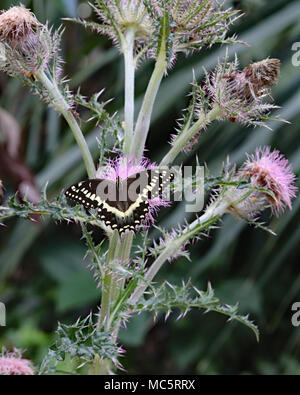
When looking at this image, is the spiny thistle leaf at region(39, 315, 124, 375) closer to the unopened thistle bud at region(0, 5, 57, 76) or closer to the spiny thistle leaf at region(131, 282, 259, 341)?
the spiny thistle leaf at region(131, 282, 259, 341)

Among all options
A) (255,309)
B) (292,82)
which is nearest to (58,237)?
(255,309)

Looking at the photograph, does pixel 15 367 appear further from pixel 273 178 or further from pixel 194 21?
pixel 194 21

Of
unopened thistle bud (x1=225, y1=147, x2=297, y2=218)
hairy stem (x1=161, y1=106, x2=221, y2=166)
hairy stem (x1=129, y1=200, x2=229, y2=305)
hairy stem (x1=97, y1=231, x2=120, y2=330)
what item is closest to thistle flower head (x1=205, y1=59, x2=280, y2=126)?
hairy stem (x1=161, y1=106, x2=221, y2=166)

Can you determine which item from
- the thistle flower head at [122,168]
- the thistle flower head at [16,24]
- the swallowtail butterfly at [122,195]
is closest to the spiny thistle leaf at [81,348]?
the swallowtail butterfly at [122,195]

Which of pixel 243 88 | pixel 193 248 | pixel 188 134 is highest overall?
pixel 243 88

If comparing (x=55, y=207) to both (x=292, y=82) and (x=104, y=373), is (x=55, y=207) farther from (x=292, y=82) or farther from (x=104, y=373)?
(x=292, y=82)

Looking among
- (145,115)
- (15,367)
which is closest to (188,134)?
(145,115)
